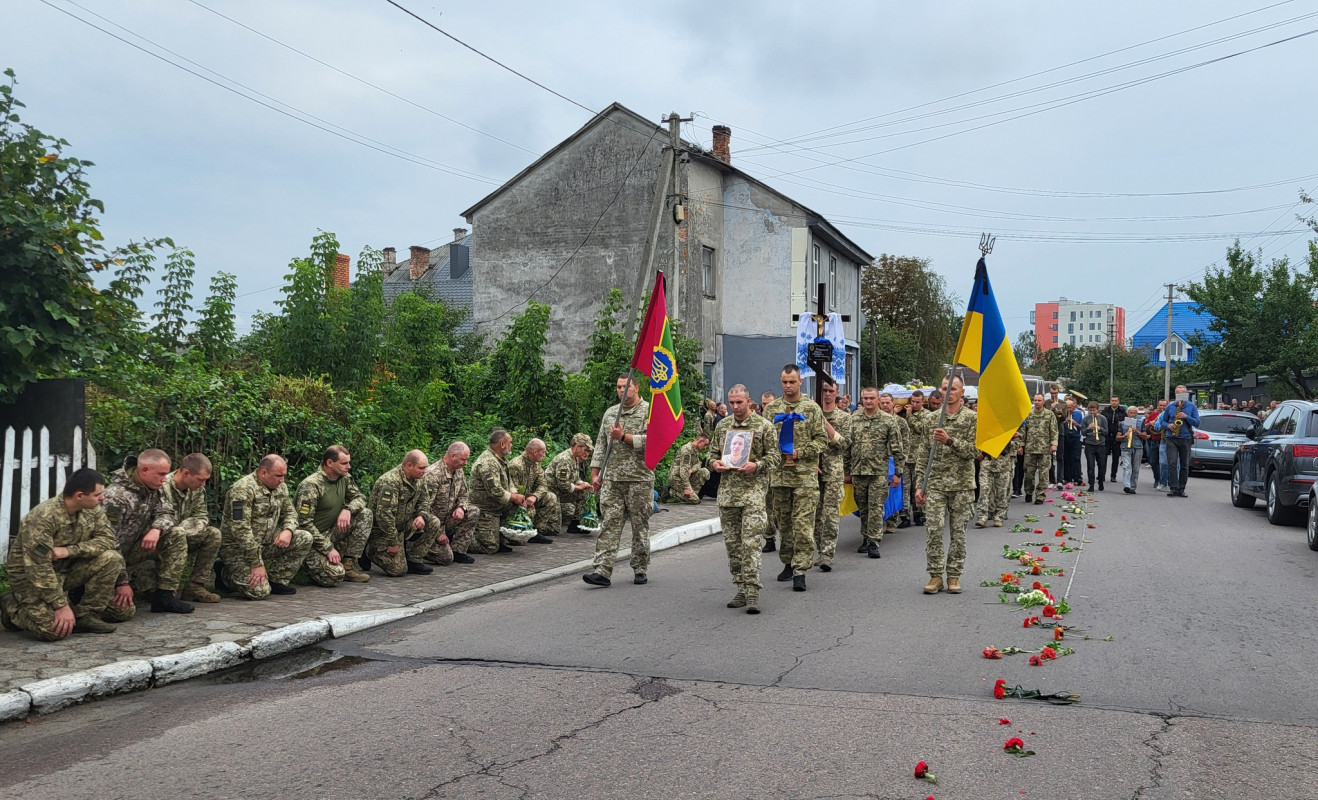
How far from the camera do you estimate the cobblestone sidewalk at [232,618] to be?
6762 mm

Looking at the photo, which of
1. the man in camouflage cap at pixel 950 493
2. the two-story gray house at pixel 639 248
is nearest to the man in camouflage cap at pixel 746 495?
the man in camouflage cap at pixel 950 493

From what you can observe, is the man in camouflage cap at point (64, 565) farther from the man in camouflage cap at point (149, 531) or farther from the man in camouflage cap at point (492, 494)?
the man in camouflage cap at point (492, 494)

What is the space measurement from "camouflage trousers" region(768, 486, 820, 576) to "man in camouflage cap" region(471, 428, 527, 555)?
11.0 ft

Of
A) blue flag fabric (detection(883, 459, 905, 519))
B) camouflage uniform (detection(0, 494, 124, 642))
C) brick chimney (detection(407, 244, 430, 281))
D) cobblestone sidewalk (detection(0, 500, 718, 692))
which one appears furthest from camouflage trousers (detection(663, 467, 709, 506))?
brick chimney (detection(407, 244, 430, 281))

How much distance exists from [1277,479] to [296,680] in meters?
13.7

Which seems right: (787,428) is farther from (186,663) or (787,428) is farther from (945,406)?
(186,663)

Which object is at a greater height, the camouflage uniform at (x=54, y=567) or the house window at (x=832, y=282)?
the house window at (x=832, y=282)

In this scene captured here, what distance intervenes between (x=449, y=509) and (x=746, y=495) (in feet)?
12.4

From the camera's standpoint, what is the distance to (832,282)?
39.2 meters

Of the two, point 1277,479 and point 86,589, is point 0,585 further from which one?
point 1277,479

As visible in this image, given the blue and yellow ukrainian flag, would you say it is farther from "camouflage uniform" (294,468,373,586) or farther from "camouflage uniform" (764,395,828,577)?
"camouflage uniform" (294,468,373,586)

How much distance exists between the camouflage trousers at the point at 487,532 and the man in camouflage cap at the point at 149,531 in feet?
13.7

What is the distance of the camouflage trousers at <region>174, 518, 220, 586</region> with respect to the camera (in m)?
8.41

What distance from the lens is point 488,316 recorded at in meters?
33.3
